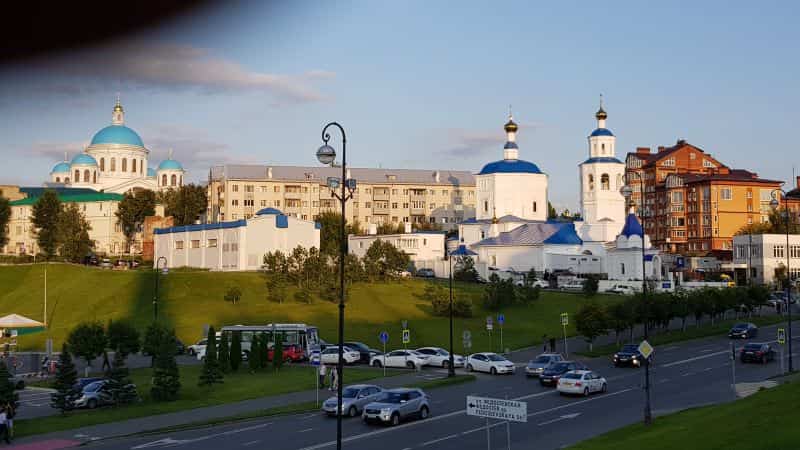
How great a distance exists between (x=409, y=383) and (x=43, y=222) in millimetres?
97073

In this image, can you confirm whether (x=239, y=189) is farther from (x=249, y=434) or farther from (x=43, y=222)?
(x=249, y=434)

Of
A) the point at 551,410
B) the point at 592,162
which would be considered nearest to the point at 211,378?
the point at 551,410

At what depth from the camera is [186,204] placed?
419 feet

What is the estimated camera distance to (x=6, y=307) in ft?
259

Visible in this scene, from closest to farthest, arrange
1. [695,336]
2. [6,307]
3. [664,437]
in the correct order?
[664,437] < [695,336] < [6,307]

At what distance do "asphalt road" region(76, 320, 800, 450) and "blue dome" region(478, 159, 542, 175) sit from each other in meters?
74.0

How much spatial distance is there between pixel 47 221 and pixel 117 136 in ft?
117

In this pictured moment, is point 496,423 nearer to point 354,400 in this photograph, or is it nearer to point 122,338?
point 354,400

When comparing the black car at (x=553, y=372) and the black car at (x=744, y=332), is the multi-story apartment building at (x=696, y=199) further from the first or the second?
the black car at (x=553, y=372)

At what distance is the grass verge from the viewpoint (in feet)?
185

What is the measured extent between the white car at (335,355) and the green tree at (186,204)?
81.0m

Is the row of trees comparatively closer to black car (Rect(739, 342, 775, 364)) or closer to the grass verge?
the grass verge

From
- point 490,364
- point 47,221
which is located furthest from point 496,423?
point 47,221

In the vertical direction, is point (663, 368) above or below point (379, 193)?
below
